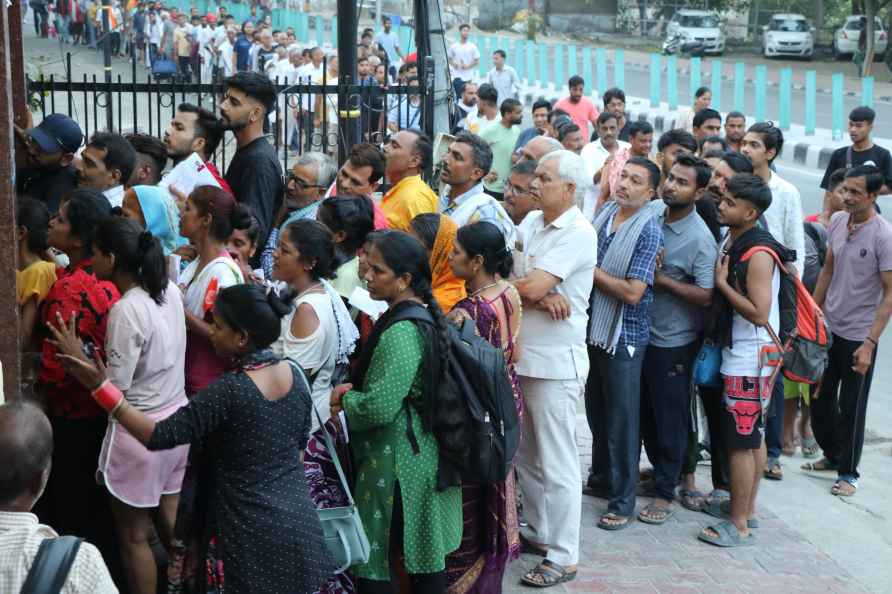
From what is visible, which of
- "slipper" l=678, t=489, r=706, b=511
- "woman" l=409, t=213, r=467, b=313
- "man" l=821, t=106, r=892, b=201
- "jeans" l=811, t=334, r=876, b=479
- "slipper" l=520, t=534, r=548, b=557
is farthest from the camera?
"man" l=821, t=106, r=892, b=201

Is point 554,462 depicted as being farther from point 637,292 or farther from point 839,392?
point 839,392

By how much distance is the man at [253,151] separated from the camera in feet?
19.9

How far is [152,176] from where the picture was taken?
19.8 ft

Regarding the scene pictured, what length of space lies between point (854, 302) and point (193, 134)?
3968 mm

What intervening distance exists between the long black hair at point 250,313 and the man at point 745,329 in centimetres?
292

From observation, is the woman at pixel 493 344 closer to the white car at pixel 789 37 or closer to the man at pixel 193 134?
the man at pixel 193 134

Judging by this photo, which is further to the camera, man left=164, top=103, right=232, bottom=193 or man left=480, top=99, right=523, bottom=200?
man left=480, top=99, right=523, bottom=200

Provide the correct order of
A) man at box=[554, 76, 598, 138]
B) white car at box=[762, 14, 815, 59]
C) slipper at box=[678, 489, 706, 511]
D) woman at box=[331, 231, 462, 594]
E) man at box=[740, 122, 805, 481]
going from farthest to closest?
white car at box=[762, 14, 815, 59]
man at box=[554, 76, 598, 138]
man at box=[740, 122, 805, 481]
slipper at box=[678, 489, 706, 511]
woman at box=[331, 231, 462, 594]

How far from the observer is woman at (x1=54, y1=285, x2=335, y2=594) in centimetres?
382

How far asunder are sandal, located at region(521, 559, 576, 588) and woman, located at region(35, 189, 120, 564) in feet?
6.56

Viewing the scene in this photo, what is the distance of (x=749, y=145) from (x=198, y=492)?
15.6ft

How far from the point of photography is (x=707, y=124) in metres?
9.79

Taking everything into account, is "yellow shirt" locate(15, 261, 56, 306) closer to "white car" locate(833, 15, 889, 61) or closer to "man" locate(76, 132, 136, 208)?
"man" locate(76, 132, 136, 208)

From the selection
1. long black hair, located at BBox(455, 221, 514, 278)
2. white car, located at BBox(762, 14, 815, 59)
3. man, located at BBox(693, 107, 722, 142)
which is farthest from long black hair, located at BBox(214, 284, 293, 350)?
white car, located at BBox(762, 14, 815, 59)
